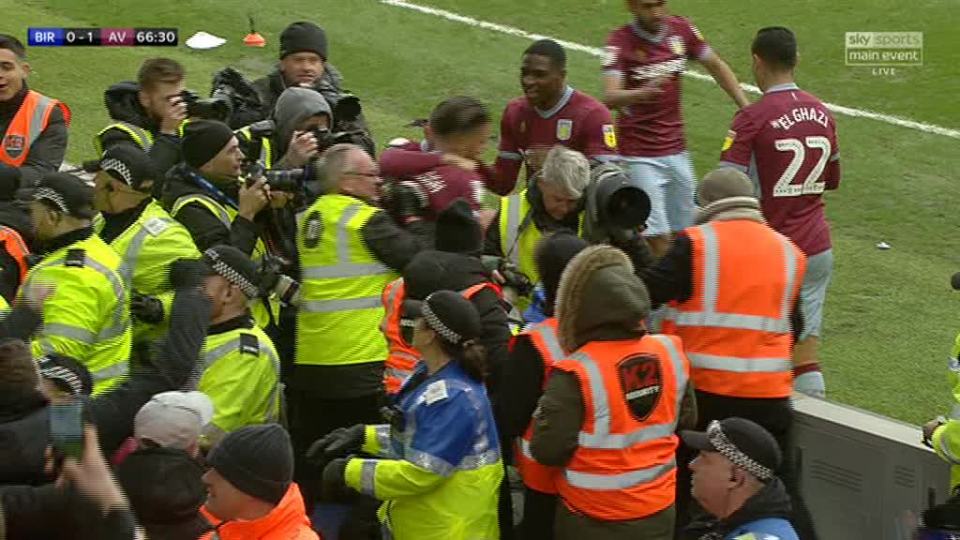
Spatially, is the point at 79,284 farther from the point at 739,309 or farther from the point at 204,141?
the point at 739,309

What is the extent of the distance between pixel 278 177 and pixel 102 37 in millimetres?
9467

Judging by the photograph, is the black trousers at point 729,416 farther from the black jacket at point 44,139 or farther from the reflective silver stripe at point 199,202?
the black jacket at point 44,139

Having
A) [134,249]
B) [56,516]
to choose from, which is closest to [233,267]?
[134,249]

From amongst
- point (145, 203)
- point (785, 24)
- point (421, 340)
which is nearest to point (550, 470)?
point (421, 340)

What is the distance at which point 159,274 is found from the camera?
22.1 ft

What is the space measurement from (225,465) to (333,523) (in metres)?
1.69

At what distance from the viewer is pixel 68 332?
6133mm

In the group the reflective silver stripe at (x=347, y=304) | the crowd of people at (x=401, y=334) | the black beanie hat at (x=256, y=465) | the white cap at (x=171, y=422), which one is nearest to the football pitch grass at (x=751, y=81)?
the crowd of people at (x=401, y=334)

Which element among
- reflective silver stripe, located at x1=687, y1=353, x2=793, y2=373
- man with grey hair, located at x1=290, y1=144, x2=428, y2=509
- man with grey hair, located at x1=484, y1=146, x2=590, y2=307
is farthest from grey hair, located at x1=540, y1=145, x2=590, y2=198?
reflective silver stripe, located at x1=687, y1=353, x2=793, y2=373

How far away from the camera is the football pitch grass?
10328mm

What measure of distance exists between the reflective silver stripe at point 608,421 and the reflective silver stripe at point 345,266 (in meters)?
1.46

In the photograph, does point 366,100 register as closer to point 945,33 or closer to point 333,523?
point 945,33

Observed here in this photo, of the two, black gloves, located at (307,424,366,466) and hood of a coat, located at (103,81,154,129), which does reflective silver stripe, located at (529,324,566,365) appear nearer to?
black gloves, located at (307,424,366,466)

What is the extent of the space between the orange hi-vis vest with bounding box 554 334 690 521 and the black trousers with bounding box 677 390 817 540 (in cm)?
64
